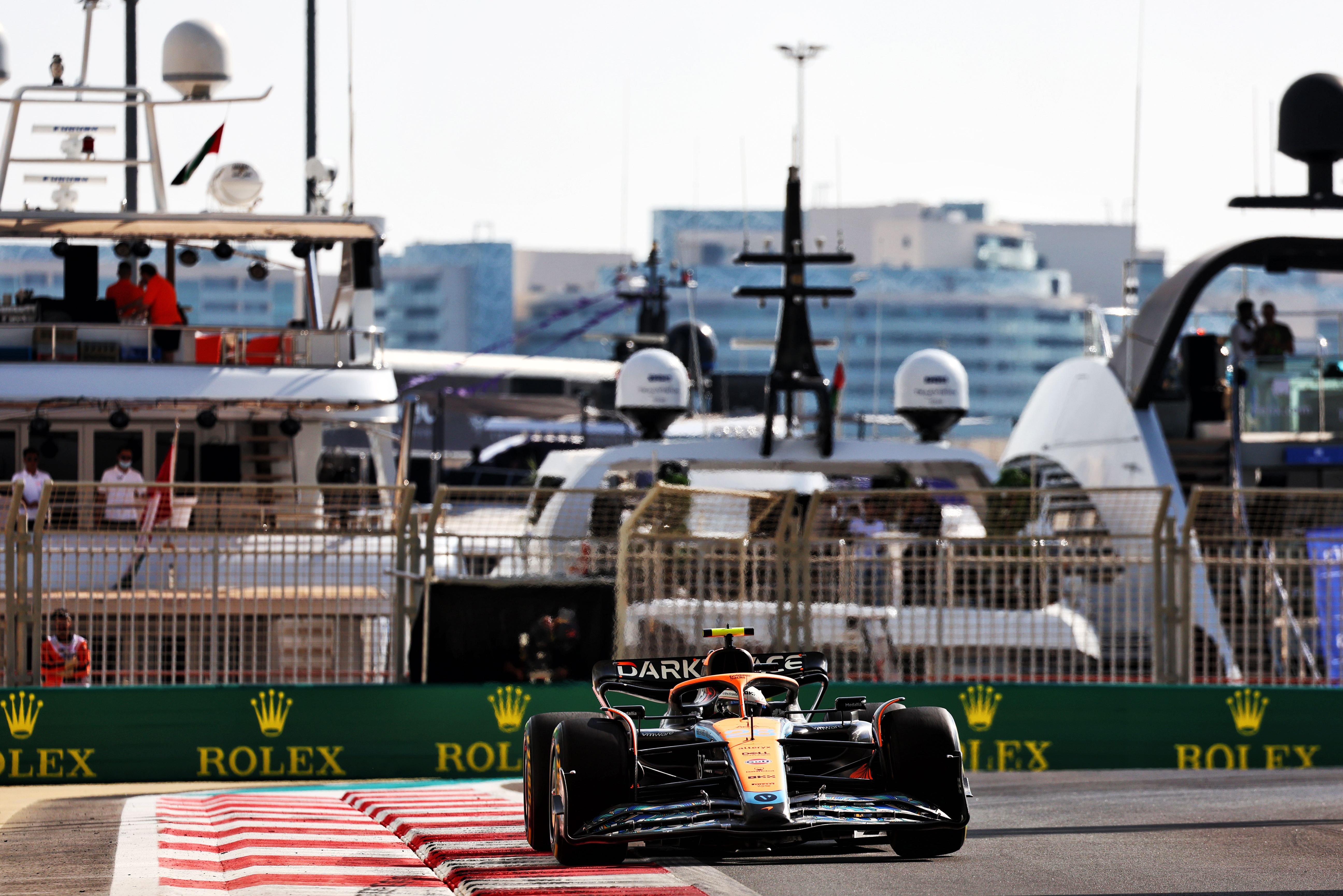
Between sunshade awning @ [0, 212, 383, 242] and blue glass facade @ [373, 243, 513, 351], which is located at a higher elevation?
blue glass facade @ [373, 243, 513, 351]

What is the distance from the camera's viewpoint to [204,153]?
69.1 ft

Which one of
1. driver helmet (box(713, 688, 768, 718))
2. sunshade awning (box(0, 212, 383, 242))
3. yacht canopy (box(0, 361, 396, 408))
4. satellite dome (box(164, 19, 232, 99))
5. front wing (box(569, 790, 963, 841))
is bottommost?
front wing (box(569, 790, 963, 841))

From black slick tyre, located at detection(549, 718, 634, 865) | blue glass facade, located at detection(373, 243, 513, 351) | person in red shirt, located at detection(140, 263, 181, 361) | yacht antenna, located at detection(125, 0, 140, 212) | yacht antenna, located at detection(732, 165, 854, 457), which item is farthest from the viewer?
blue glass facade, located at detection(373, 243, 513, 351)

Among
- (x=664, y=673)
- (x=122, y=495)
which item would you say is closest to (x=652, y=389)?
(x=122, y=495)

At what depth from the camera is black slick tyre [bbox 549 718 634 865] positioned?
8484 mm

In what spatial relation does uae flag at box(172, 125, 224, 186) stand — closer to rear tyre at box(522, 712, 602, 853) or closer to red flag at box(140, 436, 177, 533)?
red flag at box(140, 436, 177, 533)

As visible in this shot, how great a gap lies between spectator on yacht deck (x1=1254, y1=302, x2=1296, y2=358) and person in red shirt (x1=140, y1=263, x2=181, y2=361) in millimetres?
A: 12434

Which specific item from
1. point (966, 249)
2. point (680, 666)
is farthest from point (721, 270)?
point (680, 666)

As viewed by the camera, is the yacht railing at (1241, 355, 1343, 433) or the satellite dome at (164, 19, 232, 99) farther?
the yacht railing at (1241, 355, 1343, 433)

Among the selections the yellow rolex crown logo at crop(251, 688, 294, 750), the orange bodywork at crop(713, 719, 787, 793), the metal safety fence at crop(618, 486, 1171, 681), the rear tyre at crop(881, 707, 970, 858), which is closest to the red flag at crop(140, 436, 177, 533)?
the yellow rolex crown logo at crop(251, 688, 294, 750)

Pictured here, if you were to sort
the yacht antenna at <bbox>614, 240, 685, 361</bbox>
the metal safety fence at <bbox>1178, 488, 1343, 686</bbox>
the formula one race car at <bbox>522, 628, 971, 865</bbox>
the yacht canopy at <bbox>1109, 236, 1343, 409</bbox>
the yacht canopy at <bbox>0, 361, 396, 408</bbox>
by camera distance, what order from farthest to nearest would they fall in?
the yacht antenna at <bbox>614, 240, 685, 361</bbox> → the yacht canopy at <bbox>1109, 236, 1343, 409</bbox> → the yacht canopy at <bbox>0, 361, 396, 408</bbox> → the metal safety fence at <bbox>1178, 488, 1343, 686</bbox> → the formula one race car at <bbox>522, 628, 971, 865</bbox>

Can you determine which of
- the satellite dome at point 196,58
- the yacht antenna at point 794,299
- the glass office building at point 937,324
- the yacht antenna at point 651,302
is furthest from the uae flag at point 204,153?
the glass office building at point 937,324

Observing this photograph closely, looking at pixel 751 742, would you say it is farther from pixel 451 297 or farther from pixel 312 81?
pixel 451 297

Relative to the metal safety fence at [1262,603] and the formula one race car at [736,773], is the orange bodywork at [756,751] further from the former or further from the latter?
the metal safety fence at [1262,603]
